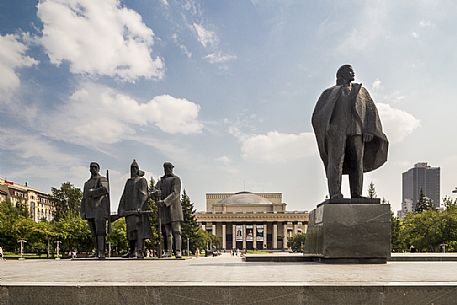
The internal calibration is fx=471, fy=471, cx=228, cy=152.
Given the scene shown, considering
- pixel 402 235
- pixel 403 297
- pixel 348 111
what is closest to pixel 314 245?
pixel 348 111

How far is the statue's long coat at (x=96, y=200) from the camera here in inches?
598

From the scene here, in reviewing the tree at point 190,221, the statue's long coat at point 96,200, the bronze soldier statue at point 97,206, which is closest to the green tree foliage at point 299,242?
the tree at point 190,221

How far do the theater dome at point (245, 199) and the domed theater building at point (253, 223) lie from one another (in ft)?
2.57

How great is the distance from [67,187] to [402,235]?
207ft

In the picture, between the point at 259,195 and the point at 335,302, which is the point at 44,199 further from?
the point at 335,302

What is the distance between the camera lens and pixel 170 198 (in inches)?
595

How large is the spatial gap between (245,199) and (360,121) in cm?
14154

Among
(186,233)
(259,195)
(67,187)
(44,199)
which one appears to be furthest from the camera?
(259,195)

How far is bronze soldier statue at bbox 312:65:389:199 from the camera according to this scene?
9.80m

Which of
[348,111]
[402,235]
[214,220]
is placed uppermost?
[348,111]

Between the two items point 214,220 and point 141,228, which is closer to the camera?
point 141,228

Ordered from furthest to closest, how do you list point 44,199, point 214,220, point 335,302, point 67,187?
point 214,220 < point 44,199 < point 67,187 < point 335,302

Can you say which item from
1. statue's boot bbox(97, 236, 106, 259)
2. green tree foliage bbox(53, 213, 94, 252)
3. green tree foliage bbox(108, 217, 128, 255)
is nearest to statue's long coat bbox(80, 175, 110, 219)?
statue's boot bbox(97, 236, 106, 259)

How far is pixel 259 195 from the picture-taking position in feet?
525
